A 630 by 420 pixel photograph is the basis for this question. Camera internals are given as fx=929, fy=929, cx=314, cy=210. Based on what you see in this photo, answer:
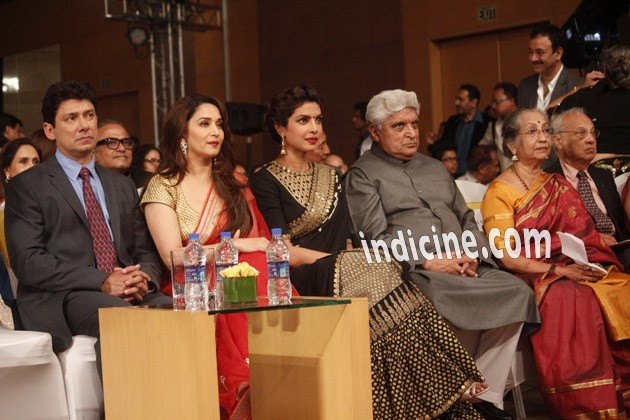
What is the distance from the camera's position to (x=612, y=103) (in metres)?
4.84

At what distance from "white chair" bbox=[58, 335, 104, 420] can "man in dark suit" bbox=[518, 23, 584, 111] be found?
3444 millimetres

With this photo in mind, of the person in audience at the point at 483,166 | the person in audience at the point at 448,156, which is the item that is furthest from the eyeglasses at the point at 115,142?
the person in audience at the point at 448,156

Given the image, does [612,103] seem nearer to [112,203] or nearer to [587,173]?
[587,173]

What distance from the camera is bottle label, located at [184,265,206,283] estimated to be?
113 inches

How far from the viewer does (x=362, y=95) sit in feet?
31.2

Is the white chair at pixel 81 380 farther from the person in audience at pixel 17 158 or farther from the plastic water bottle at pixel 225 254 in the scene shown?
the person in audience at pixel 17 158

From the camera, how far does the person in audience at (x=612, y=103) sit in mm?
4781

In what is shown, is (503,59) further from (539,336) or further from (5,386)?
(5,386)

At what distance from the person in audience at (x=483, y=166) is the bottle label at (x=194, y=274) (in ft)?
11.0

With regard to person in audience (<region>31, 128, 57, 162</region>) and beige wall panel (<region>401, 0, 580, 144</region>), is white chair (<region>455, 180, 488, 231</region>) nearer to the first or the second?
person in audience (<region>31, 128, 57, 162</region>)

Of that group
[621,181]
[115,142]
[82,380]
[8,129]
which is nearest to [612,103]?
[621,181]

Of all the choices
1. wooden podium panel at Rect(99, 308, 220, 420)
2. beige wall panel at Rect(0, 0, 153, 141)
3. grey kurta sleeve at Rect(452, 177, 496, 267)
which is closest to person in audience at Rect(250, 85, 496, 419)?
grey kurta sleeve at Rect(452, 177, 496, 267)

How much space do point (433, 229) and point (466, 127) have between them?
353cm

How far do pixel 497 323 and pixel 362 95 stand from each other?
6.04 meters
